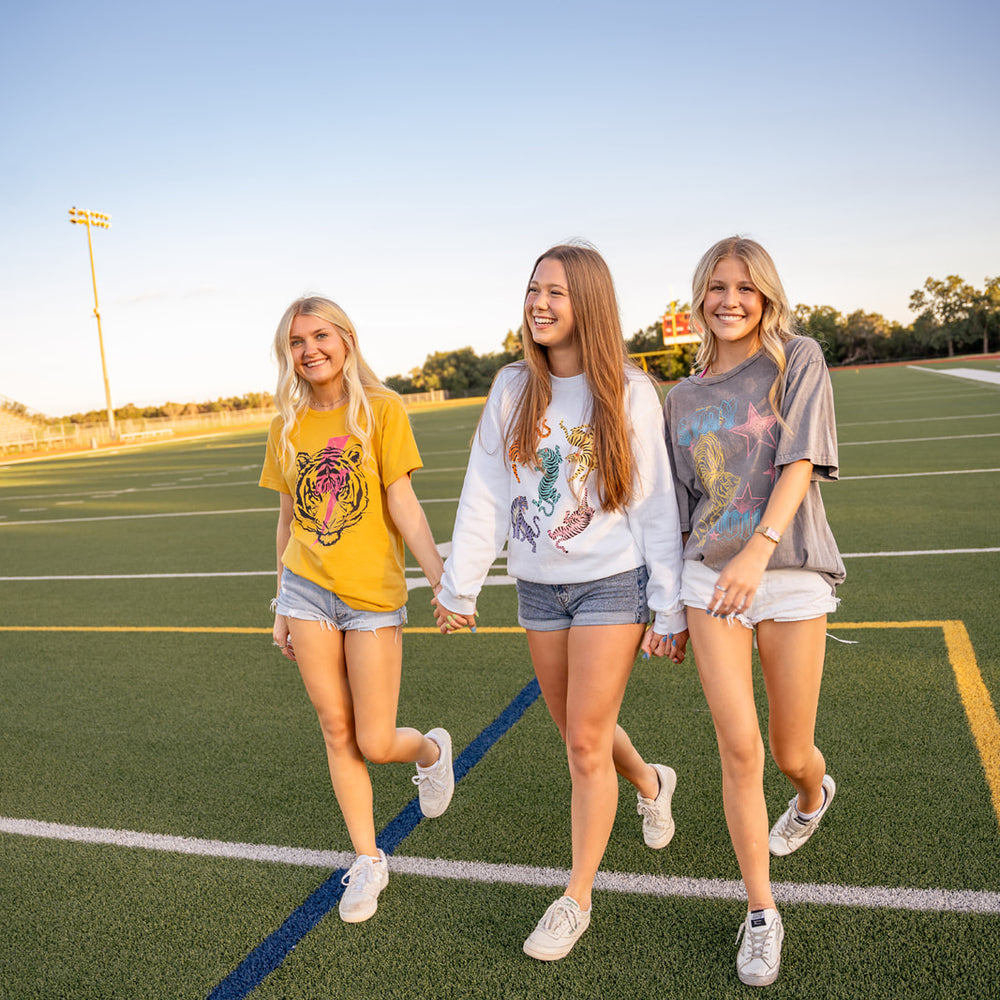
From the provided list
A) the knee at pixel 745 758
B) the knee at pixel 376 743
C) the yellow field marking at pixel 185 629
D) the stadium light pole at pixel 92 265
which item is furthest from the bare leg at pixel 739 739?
the stadium light pole at pixel 92 265

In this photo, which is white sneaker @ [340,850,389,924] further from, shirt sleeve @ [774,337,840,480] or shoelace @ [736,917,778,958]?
shirt sleeve @ [774,337,840,480]

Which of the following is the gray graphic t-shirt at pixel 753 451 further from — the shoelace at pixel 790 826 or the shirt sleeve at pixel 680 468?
the shoelace at pixel 790 826

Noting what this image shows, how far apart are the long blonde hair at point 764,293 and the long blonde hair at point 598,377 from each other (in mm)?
281

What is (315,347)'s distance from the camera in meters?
2.91

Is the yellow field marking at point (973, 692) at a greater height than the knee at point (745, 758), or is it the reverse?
the knee at point (745, 758)

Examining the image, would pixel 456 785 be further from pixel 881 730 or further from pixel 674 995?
pixel 881 730

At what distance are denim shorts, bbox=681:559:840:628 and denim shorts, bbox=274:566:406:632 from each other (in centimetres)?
99

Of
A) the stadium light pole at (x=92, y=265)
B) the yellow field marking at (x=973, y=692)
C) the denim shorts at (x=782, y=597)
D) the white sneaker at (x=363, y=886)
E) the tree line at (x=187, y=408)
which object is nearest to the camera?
the denim shorts at (x=782, y=597)

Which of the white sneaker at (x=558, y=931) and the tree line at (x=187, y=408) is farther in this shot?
the tree line at (x=187, y=408)

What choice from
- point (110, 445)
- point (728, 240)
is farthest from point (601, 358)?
point (110, 445)

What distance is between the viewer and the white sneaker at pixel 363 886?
2875 millimetres

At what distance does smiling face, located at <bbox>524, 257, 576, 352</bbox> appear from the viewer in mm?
2578

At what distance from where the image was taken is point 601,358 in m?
2.57

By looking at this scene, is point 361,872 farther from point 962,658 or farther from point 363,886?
point 962,658
